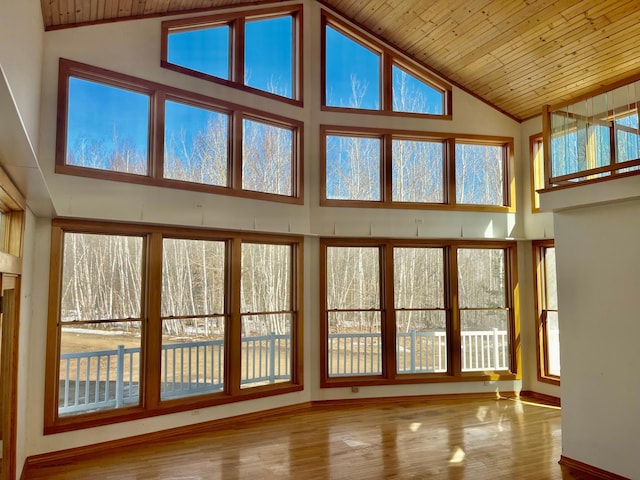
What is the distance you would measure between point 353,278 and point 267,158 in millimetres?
2019

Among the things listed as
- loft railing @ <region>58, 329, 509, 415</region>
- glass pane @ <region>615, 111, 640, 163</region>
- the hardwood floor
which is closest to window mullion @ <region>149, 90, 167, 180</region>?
loft railing @ <region>58, 329, 509, 415</region>

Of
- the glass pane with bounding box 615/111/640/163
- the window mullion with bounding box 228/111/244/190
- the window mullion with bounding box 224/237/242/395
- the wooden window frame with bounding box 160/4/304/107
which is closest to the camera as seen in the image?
the glass pane with bounding box 615/111/640/163

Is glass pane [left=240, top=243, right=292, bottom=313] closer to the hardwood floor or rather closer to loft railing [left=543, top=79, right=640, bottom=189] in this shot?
the hardwood floor

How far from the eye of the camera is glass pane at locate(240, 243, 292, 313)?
19.2 feet

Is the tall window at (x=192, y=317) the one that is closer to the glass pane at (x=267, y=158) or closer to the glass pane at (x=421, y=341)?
the glass pane at (x=267, y=158)

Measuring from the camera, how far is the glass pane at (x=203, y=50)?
212 inches

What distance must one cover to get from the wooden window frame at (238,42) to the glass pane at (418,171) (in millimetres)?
1656

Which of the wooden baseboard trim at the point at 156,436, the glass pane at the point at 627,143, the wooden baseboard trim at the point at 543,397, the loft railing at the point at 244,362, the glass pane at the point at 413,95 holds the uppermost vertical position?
the glass pane at the point at 413,95

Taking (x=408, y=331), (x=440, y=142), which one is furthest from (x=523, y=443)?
(x=440, y=142)

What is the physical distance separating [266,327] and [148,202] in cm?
213

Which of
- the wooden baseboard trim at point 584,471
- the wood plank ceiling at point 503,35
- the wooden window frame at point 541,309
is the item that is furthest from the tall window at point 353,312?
the wood plank ceiling at point 503,35

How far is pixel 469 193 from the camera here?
22.9 ft

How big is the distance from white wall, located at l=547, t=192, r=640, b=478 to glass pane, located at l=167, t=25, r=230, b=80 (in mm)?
4025

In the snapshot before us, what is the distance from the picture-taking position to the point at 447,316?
679cm
